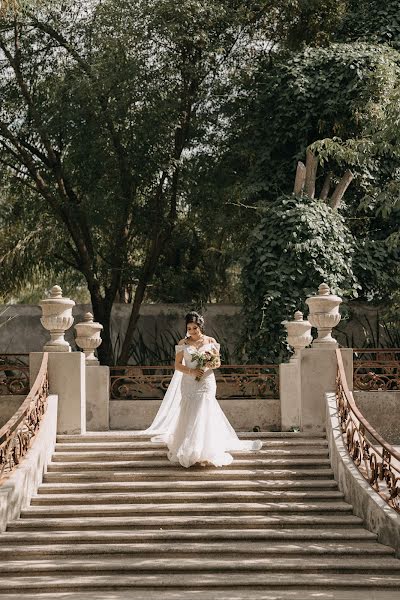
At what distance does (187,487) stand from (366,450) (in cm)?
200

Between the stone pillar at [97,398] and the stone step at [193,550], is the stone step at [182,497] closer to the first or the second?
the stone step at [193,550]

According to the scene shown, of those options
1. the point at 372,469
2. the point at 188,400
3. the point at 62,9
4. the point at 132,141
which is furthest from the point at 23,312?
the point at 372,469

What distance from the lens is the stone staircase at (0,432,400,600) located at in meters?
9.78

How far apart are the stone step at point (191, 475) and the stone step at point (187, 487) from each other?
0.11m

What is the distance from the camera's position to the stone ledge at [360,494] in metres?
10.5

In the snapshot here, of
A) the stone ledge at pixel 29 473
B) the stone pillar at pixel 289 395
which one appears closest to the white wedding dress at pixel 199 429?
the stone ledge at pixel 29 473

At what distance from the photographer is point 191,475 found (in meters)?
12.5

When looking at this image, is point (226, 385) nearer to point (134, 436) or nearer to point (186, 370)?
point (134, 436)

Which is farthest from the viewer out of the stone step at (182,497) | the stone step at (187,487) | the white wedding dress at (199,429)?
the white wedding dress at (199,429)

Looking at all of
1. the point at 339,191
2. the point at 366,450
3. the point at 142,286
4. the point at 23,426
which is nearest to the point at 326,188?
the point at 339,191

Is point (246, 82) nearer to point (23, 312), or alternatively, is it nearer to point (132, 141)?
point (132, 141)

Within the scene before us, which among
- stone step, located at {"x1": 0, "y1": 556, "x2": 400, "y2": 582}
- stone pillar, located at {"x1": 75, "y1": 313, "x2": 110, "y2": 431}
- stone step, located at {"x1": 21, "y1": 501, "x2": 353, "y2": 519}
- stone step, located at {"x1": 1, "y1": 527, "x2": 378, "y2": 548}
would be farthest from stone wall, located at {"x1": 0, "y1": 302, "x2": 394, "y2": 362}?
stone step, located at {"x1": 0, "y1": 556, "x2": 400, "y2": 582}

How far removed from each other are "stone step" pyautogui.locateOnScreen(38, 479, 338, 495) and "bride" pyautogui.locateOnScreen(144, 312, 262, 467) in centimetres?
40

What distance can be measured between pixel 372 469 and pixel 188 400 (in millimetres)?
2463
